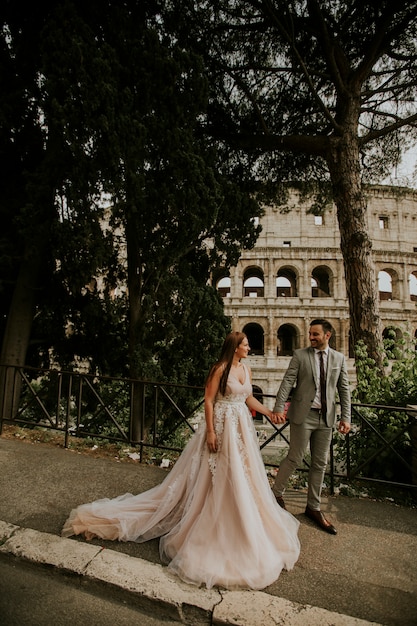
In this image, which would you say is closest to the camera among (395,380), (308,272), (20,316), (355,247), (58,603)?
(58,603)

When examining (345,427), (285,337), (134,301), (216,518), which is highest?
(285,337)

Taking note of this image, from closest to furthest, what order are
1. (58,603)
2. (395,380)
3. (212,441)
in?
(58,603) < (212,441) < (395,380)

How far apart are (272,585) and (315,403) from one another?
1.39 m

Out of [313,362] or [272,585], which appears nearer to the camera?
[272,585]

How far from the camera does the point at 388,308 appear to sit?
22.6 metres

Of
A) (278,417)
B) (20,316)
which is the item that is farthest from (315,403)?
(20,316)

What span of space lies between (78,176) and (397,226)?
24.0 metres

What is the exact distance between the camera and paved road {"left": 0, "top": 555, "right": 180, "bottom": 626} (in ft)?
6.49

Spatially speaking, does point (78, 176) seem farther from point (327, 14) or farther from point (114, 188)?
point (327, 14)

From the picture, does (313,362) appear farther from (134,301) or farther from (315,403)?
(134,301)

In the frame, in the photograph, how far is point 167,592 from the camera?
2123mm

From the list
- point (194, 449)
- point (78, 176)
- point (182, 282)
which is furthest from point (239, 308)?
point (194, 449)

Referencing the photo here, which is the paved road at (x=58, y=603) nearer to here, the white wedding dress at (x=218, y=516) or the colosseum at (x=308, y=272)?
the white wedding dress at (x=218, y=516)

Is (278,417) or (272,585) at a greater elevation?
(278,417)
